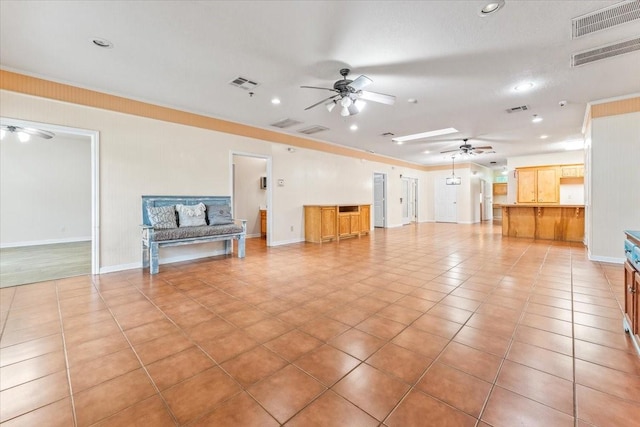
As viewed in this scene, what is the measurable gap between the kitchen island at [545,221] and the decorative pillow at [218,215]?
760 centimetres

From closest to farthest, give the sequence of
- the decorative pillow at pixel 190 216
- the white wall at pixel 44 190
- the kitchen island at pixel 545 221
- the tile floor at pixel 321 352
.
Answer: the tile floor at pixel 321 352 < the decorative pillow at pixel 190 216 < the white wall at pixel 44 190 < the kitchen island at pixel 545 221

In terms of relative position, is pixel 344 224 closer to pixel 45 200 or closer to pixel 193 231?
pixel 193 231

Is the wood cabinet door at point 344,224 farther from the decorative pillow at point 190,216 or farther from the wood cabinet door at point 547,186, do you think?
the wood cabinet door at point 547,186

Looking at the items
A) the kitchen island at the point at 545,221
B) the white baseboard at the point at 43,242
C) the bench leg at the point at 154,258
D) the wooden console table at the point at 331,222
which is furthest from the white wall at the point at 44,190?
the kitchen island at the point at 545,221

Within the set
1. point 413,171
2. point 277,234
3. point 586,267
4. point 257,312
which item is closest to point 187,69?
point 257,312

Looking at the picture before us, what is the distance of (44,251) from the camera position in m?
5.82

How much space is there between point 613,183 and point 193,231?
23.7 feet

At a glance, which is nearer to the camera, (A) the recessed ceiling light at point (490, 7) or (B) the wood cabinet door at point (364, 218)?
(A) the recessed ceiling light at point (490, 7)

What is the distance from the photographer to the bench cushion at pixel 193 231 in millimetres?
4258

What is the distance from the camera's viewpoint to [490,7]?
2381 mm

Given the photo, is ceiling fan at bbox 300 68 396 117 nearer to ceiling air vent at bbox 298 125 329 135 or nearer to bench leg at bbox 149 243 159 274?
ceiling air vent at bbox 298 125 329 135

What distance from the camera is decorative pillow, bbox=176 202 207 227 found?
4738mm

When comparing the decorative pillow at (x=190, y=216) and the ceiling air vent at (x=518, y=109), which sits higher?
the ceiling air vent at (x=518, y=109)

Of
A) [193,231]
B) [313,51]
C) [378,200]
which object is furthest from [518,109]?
[193,231]
